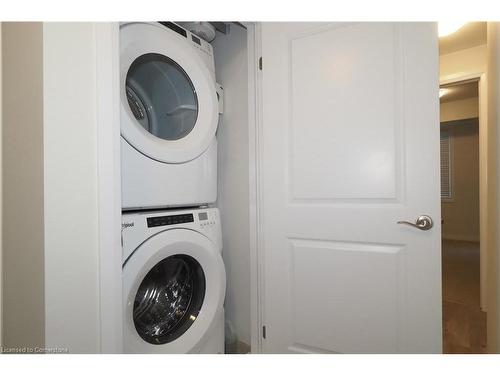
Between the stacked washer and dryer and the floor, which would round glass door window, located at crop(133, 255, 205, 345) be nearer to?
the stacked washer and dryer

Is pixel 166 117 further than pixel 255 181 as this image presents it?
No

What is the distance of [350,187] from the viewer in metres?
1.12

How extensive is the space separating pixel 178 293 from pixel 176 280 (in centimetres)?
6

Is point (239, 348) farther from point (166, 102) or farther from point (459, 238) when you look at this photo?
point (459, 238)

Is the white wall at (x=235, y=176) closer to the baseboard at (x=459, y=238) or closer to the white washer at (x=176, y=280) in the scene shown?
the white washer at (x=176, y=280)

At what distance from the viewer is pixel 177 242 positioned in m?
0.98

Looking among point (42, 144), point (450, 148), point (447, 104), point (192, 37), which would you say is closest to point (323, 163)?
point (192, 37)

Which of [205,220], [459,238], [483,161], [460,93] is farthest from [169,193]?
[459,238]

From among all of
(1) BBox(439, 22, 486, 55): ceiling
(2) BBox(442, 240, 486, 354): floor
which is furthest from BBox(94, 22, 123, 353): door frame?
(1) BBox(439, 22, 486, 55): ceiling

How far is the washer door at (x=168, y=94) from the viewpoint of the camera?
0.97m

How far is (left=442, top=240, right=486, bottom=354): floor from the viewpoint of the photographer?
1.53 metres

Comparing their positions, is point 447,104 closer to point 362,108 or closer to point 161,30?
point 362,108

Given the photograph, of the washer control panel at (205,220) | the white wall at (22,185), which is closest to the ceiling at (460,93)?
the washer control panel at (205,220)
